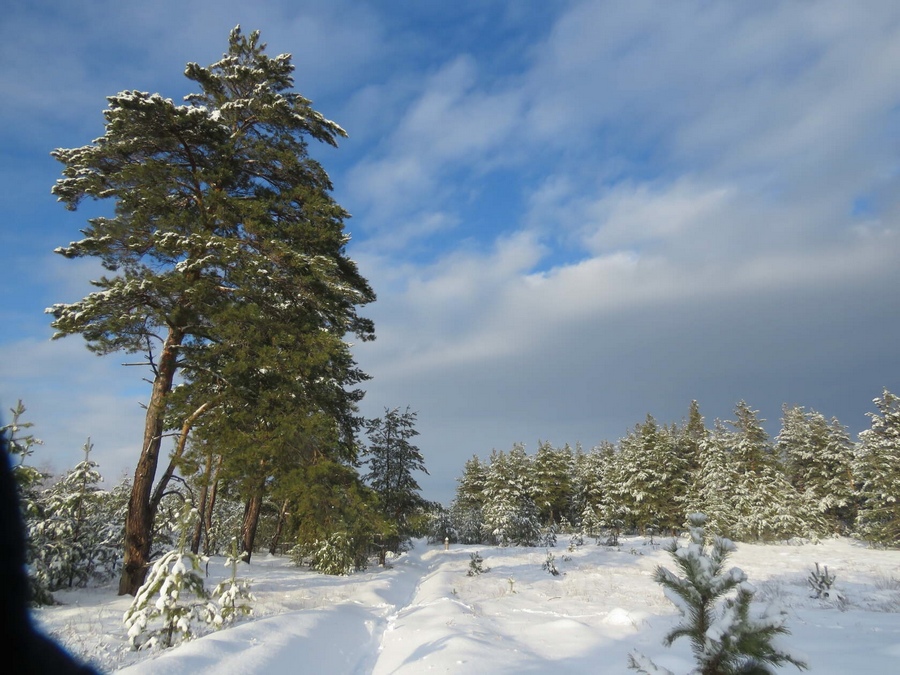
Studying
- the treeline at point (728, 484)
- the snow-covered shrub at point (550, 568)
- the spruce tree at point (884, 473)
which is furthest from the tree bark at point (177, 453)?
the spruce tree at point (884, 473)

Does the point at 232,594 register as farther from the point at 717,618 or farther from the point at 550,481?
the point at 550,481

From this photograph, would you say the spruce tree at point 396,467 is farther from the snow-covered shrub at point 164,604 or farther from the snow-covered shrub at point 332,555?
the snow-covered shrub at point 164,604

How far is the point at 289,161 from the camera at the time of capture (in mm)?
13062

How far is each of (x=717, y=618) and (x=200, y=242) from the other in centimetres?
1146

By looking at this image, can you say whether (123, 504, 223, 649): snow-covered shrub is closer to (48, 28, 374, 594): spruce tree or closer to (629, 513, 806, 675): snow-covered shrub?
(48, 28, 374, 594): spruce tree

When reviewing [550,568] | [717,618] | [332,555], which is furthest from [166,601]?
[550,568]

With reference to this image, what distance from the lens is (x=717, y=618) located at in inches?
136

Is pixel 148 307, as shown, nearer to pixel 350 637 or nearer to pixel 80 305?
pixel 80 305

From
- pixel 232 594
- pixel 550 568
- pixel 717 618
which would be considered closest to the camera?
pixel 717 618

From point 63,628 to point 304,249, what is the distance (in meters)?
9.17

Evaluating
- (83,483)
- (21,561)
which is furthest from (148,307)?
(21,561)

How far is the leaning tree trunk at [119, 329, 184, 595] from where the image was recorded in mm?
10386

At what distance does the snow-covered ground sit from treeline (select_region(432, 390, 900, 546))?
17617 millimetres

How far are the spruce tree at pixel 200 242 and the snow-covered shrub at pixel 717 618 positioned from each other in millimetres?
8782
